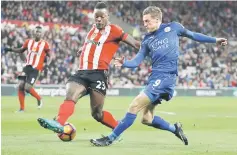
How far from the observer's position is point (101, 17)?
32.8ft

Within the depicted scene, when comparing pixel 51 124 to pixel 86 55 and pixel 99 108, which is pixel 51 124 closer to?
pixel 99 108

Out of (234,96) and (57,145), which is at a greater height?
(57,145)

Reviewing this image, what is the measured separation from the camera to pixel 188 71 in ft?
128

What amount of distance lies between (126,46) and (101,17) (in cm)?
2898

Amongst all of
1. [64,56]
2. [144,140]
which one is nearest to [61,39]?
[64,56]

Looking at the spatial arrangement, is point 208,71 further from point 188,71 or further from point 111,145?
point 111,145

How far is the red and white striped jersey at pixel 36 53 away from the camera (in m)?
19.0

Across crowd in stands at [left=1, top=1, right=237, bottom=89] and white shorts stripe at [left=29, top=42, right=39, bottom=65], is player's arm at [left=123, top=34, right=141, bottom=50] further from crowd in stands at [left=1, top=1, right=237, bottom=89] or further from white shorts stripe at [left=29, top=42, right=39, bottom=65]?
crowd in stands at [left=1, top=1, right=237, bottom=89]

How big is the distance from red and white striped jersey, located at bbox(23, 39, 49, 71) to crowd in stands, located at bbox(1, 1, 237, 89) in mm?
13258

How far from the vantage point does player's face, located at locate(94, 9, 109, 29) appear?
9906 mm

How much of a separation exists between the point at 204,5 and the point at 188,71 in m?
8.51

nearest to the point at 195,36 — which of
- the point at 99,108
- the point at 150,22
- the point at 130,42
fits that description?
the point at 150,22

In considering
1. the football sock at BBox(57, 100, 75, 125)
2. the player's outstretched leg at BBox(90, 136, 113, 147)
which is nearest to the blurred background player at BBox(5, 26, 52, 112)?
the football sock at BBox(57, 100, 75, 125)

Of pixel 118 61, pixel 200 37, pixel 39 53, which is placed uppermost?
pixel 200 37
